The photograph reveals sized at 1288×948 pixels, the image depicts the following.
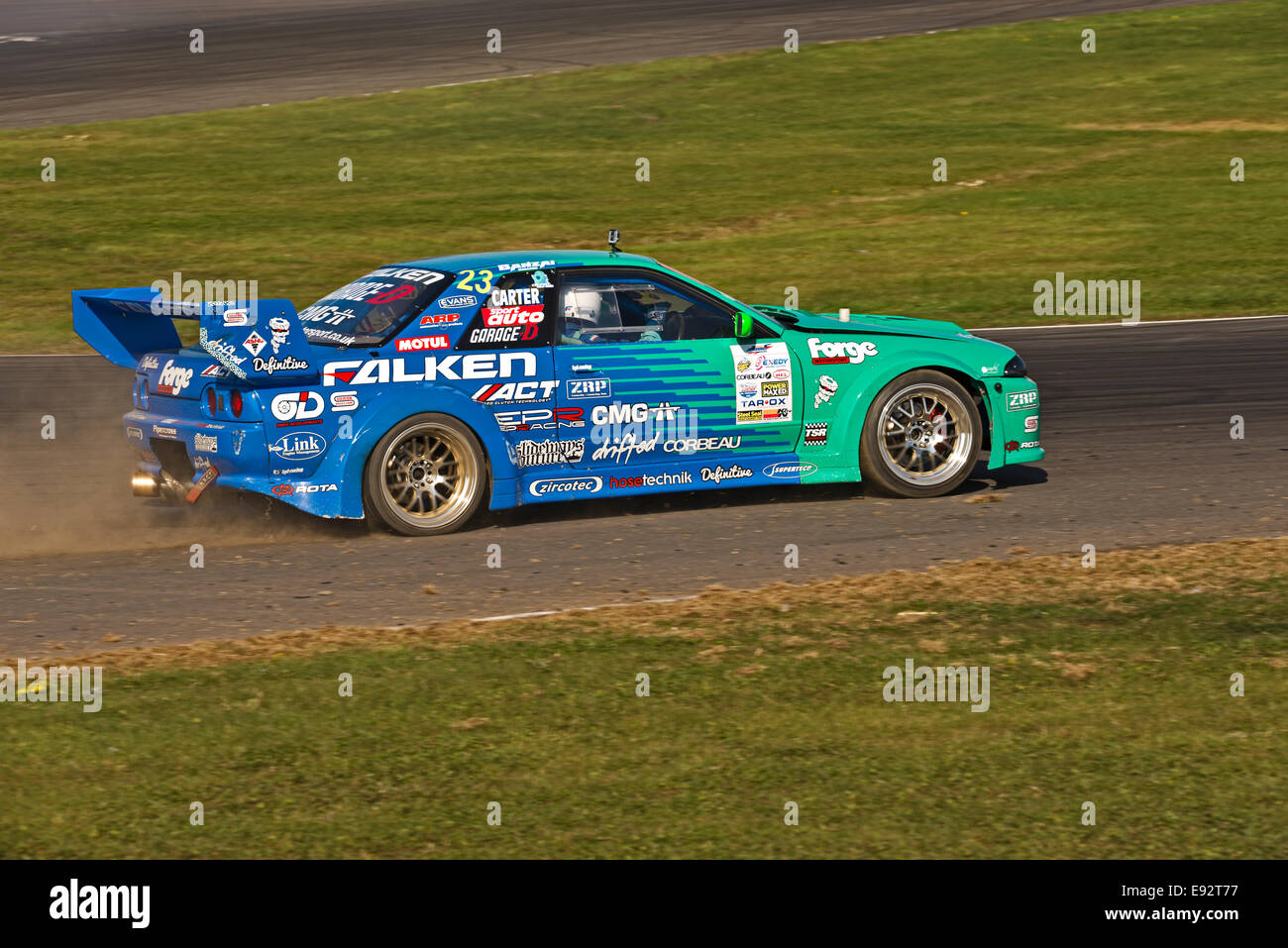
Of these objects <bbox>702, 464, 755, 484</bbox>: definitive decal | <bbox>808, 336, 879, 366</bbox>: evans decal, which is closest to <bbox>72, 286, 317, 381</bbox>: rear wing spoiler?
<bbox>702, 464, 755, 484</bbox>: definitive decal

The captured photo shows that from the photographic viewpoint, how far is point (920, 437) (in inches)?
402

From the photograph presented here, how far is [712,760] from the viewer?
5.73m

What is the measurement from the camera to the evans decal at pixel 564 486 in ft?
30.9

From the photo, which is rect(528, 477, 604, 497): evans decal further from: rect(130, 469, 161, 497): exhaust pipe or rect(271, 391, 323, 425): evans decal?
rect(130, 469, 161, 497): exhaust pipe

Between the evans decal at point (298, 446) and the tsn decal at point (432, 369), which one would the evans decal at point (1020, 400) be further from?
the evans decal at point (298, 446)

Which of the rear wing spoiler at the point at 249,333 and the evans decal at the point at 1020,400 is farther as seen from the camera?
the evans decal at the point at 1020,400

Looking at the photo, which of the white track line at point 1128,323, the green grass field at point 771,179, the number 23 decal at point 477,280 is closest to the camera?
the number 23 decal at point 477,280

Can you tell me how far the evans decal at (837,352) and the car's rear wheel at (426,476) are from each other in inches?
83.2

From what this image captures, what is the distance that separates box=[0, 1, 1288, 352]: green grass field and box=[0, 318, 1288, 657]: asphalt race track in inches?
215

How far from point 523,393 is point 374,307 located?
100 centimetres

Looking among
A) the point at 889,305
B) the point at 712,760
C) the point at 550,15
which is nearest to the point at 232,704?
the point at 712,760

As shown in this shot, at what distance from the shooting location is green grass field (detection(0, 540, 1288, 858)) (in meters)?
5.09

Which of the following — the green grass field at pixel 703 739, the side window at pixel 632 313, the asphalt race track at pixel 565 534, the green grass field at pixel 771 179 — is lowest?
the green grass field at pixel 703 739

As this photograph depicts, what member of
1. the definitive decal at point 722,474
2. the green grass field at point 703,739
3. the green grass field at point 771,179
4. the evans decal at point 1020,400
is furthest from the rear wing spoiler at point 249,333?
the green grass field at point 771,179
